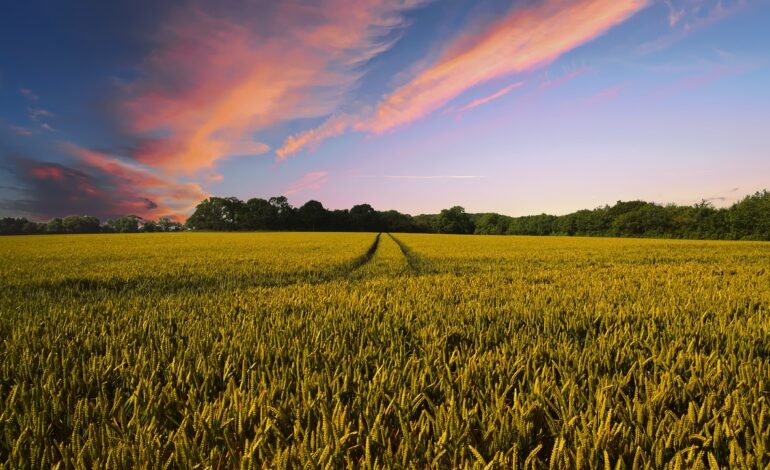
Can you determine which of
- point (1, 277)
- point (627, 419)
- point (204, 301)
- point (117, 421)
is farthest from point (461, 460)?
point (1, 277)

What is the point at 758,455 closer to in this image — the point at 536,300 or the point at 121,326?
the point at 536,300

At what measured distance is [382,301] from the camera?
564 cm

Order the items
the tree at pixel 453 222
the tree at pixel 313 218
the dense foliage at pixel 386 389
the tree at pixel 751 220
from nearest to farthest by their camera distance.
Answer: the dense foliage at pixel 386 389, the tree at pixel 751 220, the tree at pixel 313 218, the tree at pixel 453 222

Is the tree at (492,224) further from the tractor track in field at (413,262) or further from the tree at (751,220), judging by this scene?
the tractor track in field at (413,262)

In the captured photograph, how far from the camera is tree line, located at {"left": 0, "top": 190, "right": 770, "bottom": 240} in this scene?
79.6 m

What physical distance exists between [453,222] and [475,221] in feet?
61.5

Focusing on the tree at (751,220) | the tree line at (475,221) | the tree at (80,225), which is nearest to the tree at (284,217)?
the tree line at (475,221)

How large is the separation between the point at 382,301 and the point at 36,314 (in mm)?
4760

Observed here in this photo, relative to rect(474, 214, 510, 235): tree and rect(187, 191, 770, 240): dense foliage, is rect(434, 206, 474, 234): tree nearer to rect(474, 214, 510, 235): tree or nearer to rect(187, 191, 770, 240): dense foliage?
rect(187, 191, 770, 240): dense foliage

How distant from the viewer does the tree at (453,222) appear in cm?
13711

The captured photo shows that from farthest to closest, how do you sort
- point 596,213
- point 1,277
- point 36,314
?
point 596,213 < point 1,277 < point 36,314

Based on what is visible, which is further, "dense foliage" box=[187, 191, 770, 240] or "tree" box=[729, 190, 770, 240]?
"dense foliage" box=[187, 191, 770, 240]

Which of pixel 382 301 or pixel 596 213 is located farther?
pixel 596 213

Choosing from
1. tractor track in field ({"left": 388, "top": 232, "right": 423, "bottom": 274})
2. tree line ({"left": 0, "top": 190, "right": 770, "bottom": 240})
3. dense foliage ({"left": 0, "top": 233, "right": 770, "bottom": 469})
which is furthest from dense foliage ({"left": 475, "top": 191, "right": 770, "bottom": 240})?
dense foliage ({"left": 0, "top": 233, "right": 770, "bottom": 469})
